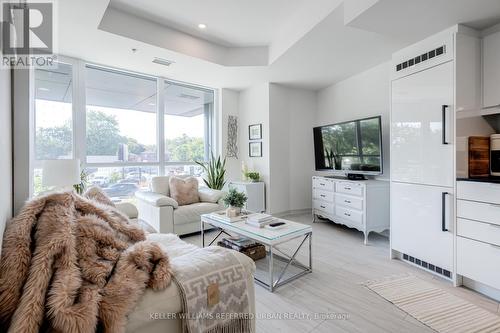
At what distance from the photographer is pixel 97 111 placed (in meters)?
3.99

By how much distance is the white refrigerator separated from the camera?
7.54 feet

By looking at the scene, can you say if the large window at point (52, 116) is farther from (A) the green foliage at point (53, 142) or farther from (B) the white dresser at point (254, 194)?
(B) the white dresser at point (254, 194)

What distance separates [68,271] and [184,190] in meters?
3.00

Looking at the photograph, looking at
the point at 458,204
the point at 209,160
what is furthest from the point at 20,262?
the point at 209,160

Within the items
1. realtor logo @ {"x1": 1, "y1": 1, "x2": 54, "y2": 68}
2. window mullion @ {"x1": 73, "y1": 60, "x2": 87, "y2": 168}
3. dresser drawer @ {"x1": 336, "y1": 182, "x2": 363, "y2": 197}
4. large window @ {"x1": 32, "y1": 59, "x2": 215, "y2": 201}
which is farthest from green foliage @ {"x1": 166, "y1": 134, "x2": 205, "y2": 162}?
dresser drawer @ {"x1": 336, "y1": 182, "x2": 363, "y2": 197}

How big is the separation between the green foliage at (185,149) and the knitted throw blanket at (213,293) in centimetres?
369

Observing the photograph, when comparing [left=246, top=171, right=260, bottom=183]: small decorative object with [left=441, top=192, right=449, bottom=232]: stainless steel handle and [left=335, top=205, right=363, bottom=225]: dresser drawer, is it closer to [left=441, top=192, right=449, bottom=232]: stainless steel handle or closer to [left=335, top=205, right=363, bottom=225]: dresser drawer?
[left=335, top=205, right=363, bottom=225]: dresser drawer

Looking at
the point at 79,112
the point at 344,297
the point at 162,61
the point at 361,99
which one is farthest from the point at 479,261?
the point at 79,112

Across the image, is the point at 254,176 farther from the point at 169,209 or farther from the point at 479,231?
the point at 479,231

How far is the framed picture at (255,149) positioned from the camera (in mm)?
4961

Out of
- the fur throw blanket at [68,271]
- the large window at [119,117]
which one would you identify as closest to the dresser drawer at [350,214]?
the fur throw blanket at [68,271]

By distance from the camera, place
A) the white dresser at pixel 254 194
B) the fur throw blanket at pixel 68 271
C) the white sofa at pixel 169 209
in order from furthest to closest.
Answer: the white dresser at pixel 254 194
the white sofa at pixel 169 209
the fur throw blanket at pixel 68 271

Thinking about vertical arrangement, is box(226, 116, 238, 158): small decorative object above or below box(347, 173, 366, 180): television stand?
above

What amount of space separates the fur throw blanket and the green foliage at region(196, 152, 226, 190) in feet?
11.6
